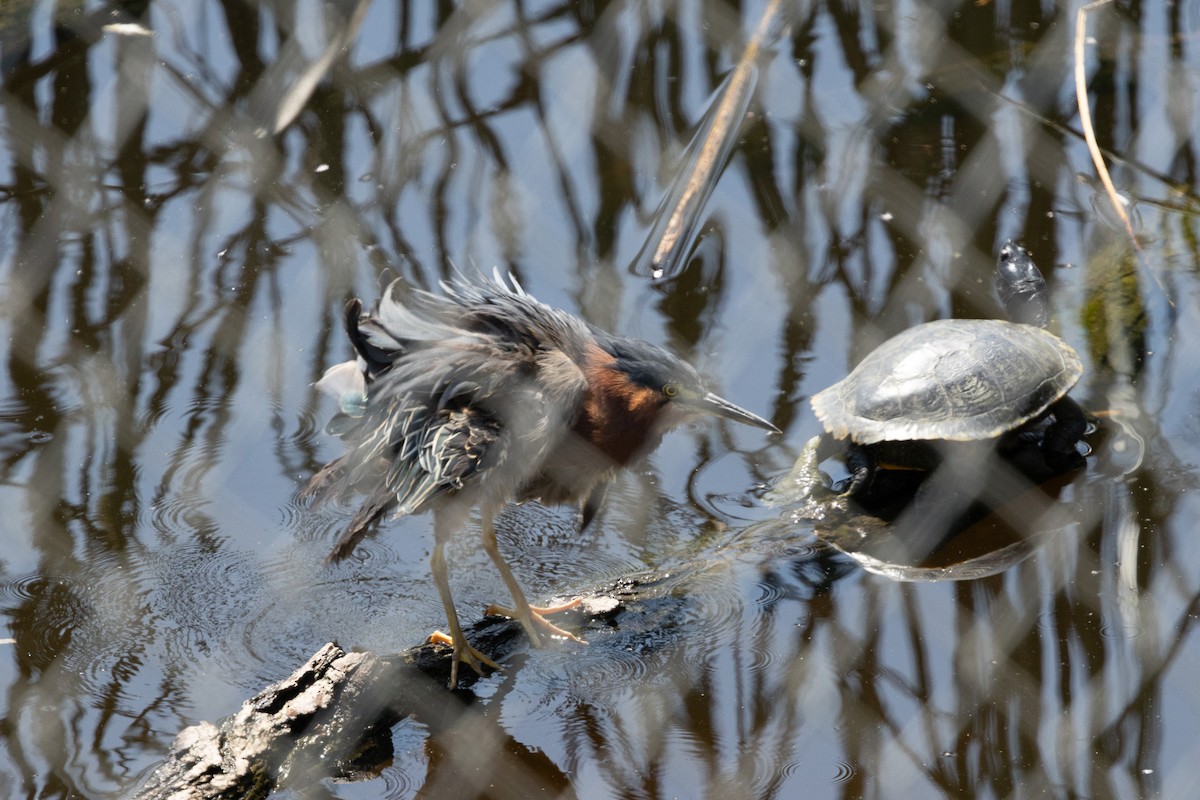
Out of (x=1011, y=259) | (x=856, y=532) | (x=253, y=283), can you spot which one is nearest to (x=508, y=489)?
(x=856, y=532)

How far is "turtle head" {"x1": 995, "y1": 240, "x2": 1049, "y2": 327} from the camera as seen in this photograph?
3959 mm

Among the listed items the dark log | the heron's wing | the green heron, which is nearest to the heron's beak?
the green heron

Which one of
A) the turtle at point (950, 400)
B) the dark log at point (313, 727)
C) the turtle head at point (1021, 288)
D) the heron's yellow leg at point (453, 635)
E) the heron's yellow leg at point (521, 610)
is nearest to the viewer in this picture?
the dark log at point (313, 727)

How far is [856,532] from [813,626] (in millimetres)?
437

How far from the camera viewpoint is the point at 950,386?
3.62 m

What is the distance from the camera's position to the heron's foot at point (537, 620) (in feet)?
9.47

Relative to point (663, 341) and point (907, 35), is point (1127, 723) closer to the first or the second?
point (663, 341)

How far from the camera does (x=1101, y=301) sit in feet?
13.0

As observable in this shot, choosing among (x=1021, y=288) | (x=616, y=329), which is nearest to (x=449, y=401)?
(x=616, y=329)

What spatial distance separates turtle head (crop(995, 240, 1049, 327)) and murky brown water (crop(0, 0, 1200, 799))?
0.34 feet

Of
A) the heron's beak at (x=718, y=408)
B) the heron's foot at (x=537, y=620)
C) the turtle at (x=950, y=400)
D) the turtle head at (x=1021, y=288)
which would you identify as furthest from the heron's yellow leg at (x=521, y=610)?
the turtle head at (x=1021, y=288)

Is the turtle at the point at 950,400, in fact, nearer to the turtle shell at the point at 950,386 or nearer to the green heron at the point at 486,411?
the turtle shell at the point at 950,386

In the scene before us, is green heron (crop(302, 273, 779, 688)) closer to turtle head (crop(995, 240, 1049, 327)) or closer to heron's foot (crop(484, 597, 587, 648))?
heron's foot (crop(484, 597, 587, 648))

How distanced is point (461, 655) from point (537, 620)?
21 centimetres
